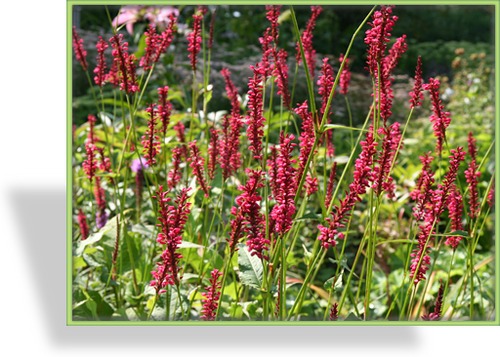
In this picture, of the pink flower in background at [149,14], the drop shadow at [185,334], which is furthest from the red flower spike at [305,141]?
the pink flower in background at [149,14]

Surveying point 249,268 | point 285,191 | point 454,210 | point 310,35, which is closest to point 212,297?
point 249,268

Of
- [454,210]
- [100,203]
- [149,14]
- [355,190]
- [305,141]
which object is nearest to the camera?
[355,190]

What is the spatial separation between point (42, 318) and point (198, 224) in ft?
1.77

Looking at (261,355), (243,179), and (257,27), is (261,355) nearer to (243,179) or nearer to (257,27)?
(243,179)

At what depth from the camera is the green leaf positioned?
5.05 feet

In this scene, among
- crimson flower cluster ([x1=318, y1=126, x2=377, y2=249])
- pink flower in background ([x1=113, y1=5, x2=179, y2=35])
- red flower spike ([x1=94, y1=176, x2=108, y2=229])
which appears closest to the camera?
crimson flower cluster ([x1=318, y1=126, x2=377, y2=249])

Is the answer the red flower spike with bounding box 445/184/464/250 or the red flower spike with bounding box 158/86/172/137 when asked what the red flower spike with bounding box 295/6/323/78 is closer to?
the red flower spike with bounding box 158/86/172/137

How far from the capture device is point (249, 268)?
5.13ft

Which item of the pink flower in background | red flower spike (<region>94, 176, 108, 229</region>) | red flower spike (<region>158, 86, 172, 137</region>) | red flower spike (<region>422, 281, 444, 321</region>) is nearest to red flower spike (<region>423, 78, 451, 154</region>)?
red flower spike (<region>422, 281, 444, 321</region>)

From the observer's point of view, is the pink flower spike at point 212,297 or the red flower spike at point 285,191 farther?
the pink flower spike at point 212,297

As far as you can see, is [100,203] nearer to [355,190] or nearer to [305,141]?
[305,141]

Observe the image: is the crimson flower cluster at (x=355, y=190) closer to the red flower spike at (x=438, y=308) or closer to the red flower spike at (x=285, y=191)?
the red flower spike at (x=285, y=191)

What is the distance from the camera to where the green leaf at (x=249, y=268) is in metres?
1.54

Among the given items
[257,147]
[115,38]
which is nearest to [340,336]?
[257,147]
